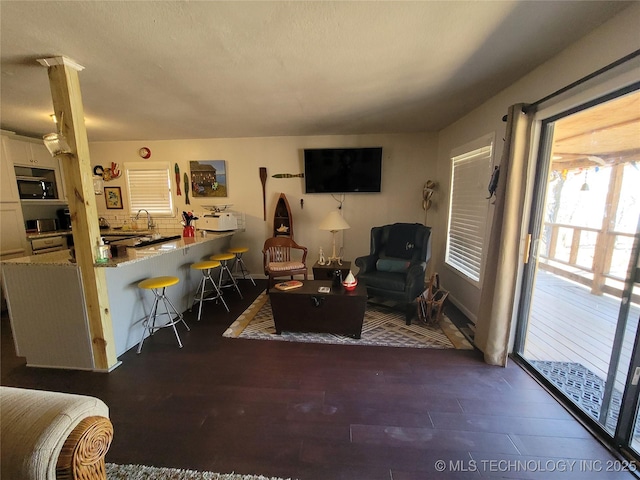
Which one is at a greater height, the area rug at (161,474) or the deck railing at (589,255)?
the deck railing at (589,255)

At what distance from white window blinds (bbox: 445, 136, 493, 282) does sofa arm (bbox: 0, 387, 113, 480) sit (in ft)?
10.2

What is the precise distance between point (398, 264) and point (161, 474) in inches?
111

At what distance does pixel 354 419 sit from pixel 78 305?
2.25m

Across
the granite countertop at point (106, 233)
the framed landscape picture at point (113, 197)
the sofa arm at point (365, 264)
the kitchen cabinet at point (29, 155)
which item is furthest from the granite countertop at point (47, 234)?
the sofa arm at point (365, 264)

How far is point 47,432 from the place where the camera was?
730 millimetres

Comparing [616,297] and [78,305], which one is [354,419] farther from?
[78,305]

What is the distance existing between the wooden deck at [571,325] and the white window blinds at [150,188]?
5.14 meters

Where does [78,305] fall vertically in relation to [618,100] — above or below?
below

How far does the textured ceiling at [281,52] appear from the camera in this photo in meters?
1.36

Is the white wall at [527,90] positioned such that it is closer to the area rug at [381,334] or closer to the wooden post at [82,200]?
the area rug at [381,334]

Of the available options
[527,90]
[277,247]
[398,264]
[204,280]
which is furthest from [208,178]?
[527,90]

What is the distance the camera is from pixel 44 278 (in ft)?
6.64

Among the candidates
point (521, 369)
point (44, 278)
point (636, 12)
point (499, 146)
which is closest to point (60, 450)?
point (44, 278)

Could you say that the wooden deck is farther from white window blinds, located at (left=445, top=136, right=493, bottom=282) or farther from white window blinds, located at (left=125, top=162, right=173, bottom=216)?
white window blinds, located at (left=125, top=162, right=173, bottom=216)
